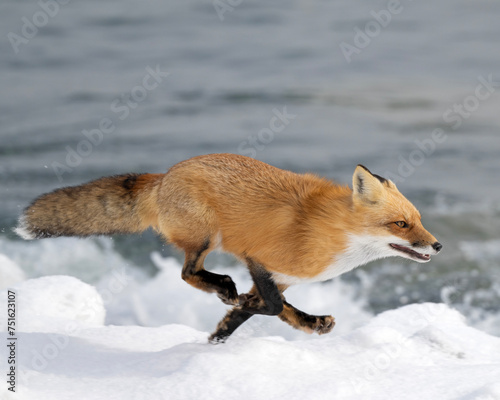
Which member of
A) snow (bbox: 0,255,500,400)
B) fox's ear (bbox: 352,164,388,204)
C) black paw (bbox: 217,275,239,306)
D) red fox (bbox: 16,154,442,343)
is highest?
fox's ear (bbox: 352,164,388,204)

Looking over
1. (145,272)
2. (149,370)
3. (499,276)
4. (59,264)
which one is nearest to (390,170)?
(499,276)

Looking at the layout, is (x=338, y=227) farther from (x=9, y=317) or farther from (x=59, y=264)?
(x=59, y=264)

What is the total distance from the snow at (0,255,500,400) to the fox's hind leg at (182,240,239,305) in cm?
48

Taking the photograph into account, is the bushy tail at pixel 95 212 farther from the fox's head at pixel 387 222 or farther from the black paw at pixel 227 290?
the fox's head at pixel 387 222

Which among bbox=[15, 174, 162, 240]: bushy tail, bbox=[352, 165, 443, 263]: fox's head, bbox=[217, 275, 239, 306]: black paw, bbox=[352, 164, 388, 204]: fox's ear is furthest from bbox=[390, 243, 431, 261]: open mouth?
bbox=[15, 174, 162, 240]: bushy tail

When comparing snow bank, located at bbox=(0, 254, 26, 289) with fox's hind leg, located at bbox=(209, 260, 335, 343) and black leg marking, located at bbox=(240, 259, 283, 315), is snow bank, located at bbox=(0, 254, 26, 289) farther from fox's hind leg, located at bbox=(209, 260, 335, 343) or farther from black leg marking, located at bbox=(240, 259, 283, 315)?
black leg marking, located at bbox=(240, 259, 283, 315)

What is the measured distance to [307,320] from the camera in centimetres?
560

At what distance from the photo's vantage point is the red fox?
4.75 metres

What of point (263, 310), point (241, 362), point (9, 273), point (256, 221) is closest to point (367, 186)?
point (256, 221)

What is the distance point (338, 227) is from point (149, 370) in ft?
6.32

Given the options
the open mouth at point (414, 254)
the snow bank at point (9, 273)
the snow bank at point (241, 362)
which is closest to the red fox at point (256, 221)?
the open mouth at point (414, 254)

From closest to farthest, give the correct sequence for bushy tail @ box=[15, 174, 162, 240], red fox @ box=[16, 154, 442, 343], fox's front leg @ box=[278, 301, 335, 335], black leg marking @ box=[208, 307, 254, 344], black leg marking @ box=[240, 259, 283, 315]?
red fox @ box=[16, 154, 442, 343], black leg marking @ box=[240, 259, 283, 315], black leg marking @ box=[208, 307, 254, 344], fox's front leg @ box=[278, 301, 335, 335], bushy tail @ box=[15, 174, 162, 240]

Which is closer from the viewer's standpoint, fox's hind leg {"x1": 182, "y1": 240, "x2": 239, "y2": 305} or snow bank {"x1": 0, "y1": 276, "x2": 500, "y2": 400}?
snow bank {"x1": 0, "y1": 276, "x2": 500, "y2": 400}

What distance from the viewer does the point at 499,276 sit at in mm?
10773
